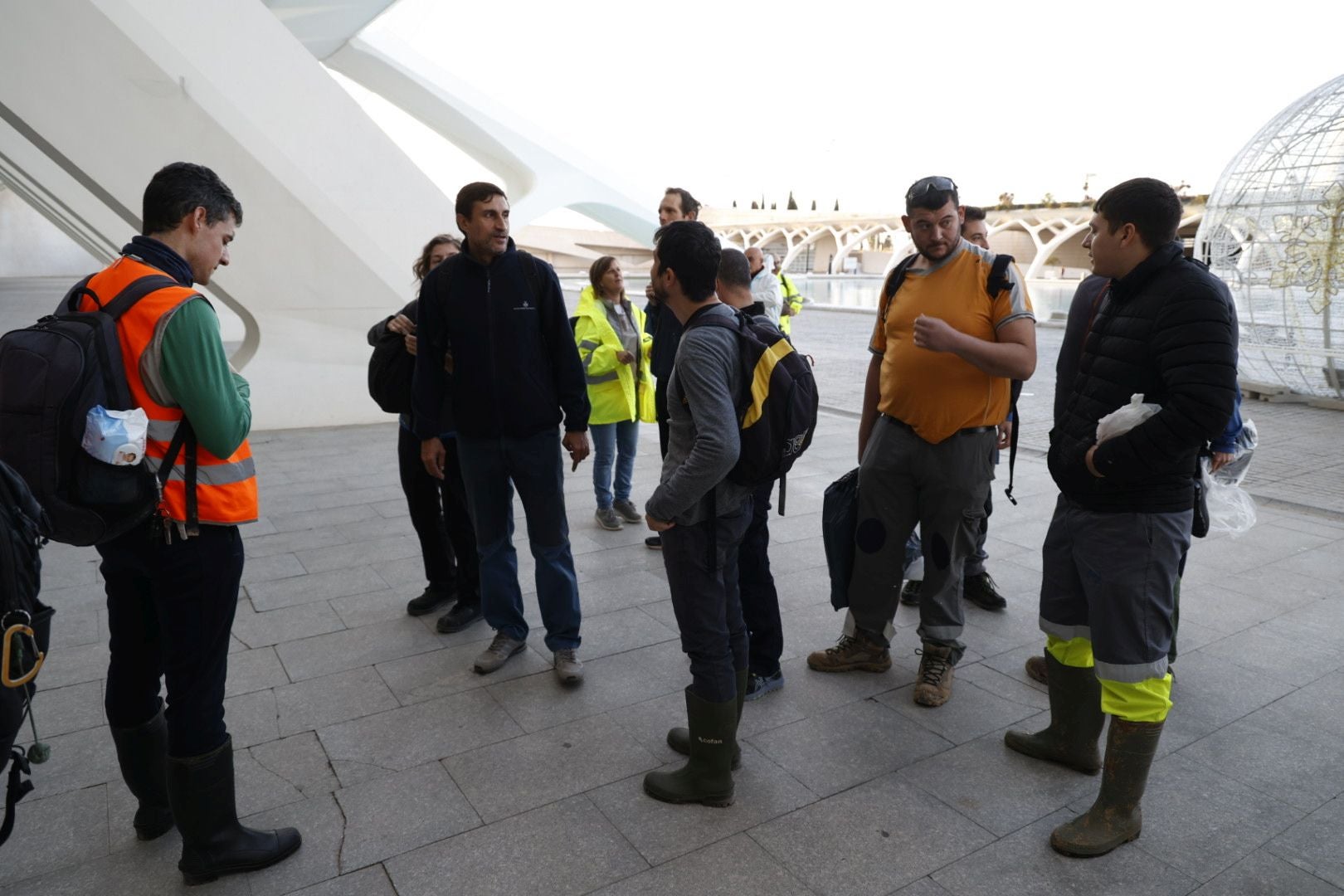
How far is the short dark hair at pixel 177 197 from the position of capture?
2.21 metres

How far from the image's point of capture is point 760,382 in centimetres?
258

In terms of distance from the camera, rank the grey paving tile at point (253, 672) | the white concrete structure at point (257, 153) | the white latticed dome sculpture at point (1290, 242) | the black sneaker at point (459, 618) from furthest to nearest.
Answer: the white latticed dome sculpture at point (1290, 242) < the white concrete structure at point (257, 153) < the black sneaker at point (459, 618) < the grey paving tile at point (253, 672)

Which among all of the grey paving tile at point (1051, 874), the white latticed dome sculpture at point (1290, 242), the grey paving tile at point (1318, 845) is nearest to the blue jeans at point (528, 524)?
the grey paving tile at point (1051, 874)

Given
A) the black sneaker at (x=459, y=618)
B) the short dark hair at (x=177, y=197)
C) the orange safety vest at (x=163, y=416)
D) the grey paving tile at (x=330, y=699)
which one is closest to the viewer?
the orange safety vest at (x=163, y=416)

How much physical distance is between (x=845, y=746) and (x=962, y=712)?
0.55 m

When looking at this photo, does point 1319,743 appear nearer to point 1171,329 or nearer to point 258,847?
point 1171,329

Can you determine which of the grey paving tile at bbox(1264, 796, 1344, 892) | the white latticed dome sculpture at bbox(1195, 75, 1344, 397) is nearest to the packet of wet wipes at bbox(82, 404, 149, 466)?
the grey paving tile at bbox(1264, 796, 1344, 892)

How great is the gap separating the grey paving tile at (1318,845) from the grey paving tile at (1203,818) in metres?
0.03

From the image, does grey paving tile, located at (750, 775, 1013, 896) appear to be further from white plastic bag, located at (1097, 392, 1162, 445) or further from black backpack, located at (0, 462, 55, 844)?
black backpack, located at (0, 462, 55, 844)

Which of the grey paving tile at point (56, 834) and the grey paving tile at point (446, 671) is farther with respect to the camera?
the grey paving tile at point (446, 671)

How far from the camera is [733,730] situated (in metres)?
2.76

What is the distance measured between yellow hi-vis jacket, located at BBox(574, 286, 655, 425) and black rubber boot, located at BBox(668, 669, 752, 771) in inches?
106

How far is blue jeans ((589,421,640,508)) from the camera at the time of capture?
18.8 feet

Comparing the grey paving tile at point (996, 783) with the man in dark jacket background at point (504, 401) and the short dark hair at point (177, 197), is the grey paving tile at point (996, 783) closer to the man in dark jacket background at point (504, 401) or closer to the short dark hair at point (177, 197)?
the man in dark jacket background at point (504, 401)
